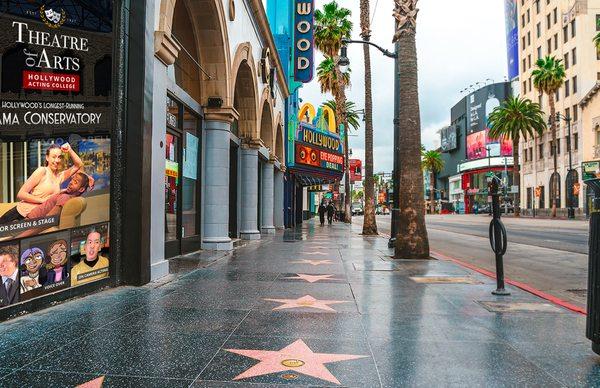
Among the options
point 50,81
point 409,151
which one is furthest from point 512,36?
point 50,81

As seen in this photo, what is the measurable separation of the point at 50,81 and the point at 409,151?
8.14 metres

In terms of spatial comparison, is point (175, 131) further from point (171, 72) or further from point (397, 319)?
point (397, 319)

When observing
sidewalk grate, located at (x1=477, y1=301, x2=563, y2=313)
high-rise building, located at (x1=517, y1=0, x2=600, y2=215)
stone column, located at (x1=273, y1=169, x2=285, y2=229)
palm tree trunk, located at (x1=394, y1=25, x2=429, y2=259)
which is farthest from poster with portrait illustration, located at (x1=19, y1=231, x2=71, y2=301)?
high-rise building, located at (x1=517, y1=0, x2=600, y2=215)

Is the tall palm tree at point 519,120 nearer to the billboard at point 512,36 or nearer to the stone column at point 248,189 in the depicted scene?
the billboard at point 512,36

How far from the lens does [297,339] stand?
15.6 feet

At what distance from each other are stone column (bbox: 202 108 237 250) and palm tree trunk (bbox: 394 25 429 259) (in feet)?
15.8

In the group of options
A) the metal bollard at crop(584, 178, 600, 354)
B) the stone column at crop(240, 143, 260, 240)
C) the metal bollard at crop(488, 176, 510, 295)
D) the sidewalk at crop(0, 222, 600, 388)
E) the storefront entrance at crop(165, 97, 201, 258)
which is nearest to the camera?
the sidewalk at crop(0, 222, 600, 388)

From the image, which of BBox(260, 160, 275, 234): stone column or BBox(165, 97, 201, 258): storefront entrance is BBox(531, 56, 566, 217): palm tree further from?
BBox(165, 97, 201, 258): storefront entrance

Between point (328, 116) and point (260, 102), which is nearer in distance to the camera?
point (260, 102)

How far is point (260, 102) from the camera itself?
19.5 metres

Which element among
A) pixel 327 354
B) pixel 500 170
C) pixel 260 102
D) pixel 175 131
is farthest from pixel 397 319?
pixel 500 170

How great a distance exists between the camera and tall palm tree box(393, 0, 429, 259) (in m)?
11.8

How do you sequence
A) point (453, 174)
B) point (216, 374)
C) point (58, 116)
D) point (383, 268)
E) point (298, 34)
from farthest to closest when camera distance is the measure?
point (453, 174)
point (298, 34)
point (383, 268)
point (58, 116)
point (216, 374)

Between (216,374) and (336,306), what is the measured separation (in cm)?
282
